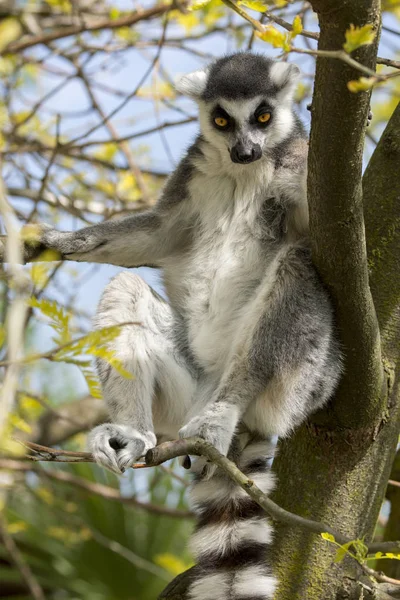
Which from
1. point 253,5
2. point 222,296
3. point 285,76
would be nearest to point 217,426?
point 222,296

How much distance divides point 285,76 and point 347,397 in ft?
5.59

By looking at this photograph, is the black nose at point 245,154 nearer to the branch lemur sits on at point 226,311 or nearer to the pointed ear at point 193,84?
the branch lemur sits on at point 226,311

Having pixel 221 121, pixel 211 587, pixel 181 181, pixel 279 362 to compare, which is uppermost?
pixel 221 121

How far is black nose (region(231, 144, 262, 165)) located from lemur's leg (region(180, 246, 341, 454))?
0.51 meters

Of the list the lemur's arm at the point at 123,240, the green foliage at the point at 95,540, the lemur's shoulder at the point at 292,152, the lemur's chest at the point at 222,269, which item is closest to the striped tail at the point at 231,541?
the lemur's chest at the point at 222,269

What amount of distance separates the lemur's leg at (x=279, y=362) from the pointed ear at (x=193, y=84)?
47.6 inches

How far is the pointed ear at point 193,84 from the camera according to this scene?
Answer: 149 inches

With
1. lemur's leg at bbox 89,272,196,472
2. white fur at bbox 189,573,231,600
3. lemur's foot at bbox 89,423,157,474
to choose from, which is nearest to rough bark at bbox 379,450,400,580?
white fur at bbox 189,573,231,600

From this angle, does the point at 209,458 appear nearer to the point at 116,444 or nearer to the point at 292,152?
the point at 116,444

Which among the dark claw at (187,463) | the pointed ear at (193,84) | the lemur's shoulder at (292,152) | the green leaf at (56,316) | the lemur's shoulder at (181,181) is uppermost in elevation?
the pointed ear at (193,84)

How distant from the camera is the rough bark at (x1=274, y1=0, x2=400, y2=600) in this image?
238 cm

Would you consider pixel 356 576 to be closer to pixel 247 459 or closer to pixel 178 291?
pixel 247 459

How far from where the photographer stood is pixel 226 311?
11.1 feet

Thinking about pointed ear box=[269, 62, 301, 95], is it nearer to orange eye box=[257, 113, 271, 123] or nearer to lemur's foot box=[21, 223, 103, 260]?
orange eye box=[257, 113, 271, 123]
